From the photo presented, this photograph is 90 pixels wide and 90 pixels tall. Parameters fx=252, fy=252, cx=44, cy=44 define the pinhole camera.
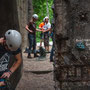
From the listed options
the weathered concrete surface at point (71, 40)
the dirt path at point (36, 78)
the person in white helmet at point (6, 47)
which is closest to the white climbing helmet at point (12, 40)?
the person in white helmet at point (6, 47)

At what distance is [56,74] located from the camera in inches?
179

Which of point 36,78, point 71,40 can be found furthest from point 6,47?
point 36,78

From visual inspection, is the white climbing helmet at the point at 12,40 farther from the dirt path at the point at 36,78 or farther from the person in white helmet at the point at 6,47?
the dirt path at the point at 36,78

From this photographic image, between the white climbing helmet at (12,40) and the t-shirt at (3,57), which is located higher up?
the white climbing helmet at (12,40)

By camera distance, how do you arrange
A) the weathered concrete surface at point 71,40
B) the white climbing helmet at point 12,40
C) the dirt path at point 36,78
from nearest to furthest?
the white climbing helmet at point 12,40 < the weathered concrete surface at point 71,40 < the dirt path at point 36,78

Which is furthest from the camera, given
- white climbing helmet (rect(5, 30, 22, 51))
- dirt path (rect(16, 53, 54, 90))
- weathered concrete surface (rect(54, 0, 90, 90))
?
dirt path (rect(16, 53, 54, 90))

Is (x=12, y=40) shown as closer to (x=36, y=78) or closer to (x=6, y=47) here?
(x=6, y=47)

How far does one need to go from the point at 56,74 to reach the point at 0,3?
74.2 inches

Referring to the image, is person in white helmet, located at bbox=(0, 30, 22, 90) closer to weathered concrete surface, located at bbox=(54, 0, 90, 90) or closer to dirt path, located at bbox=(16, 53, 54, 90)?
weathered concrete surface, located at bbox=(54, 0, 90, 90)

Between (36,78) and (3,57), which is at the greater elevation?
(3,57)

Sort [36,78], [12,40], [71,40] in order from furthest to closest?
1. [36,78]
2. [71,40]
3. [12,40]

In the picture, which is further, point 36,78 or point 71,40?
point 36,78

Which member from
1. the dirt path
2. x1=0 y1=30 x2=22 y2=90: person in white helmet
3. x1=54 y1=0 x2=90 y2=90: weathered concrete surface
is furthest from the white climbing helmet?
the dirt path

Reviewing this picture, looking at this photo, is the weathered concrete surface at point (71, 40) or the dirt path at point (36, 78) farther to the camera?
the dirt path at point (36, 78)
